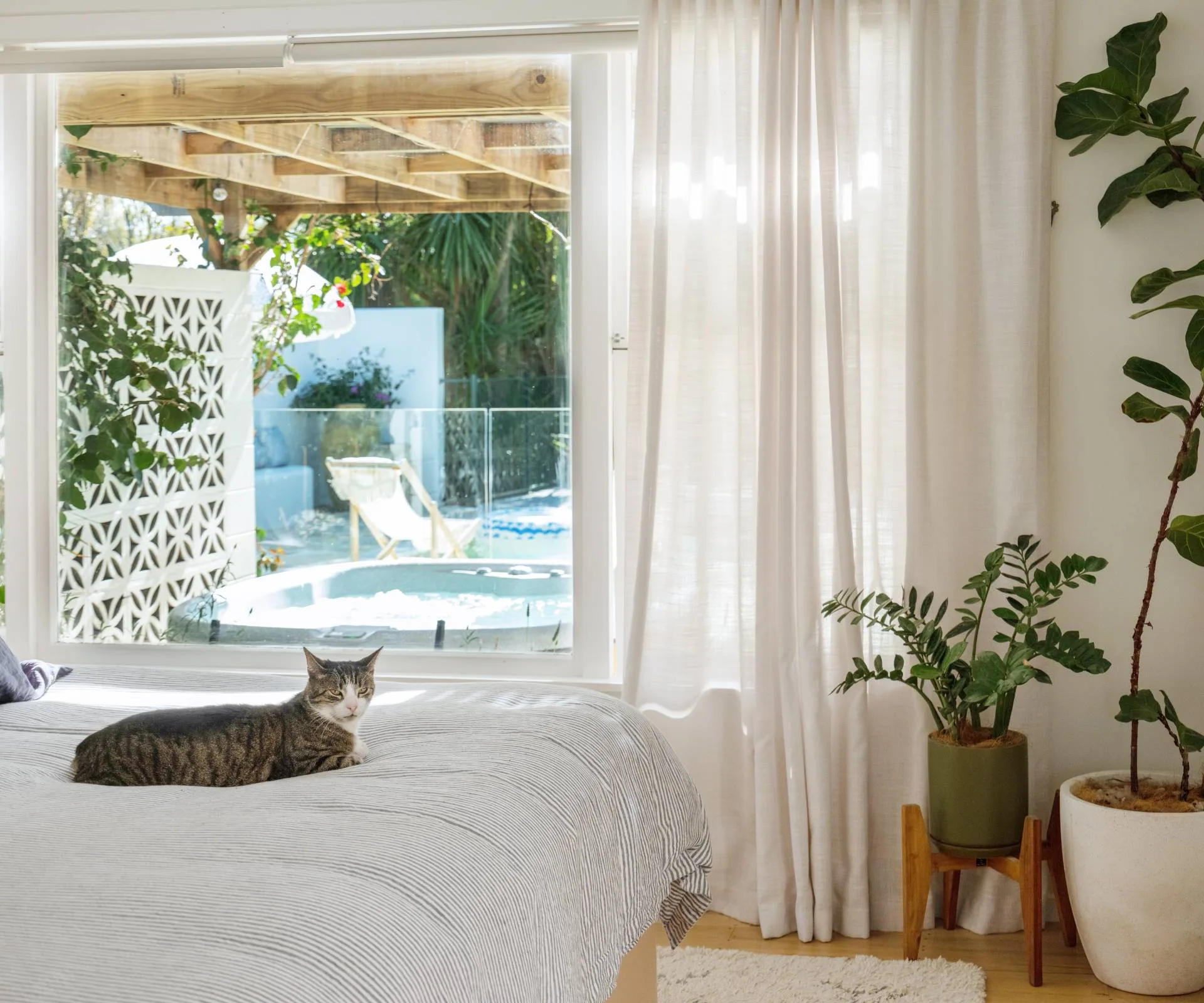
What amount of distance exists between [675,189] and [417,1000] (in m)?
2.29

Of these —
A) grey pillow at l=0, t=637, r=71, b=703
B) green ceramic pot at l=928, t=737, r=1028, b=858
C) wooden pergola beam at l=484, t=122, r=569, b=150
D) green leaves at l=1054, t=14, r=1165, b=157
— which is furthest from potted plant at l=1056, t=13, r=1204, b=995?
grey pillow at l=0, t=637, r=71, b=703

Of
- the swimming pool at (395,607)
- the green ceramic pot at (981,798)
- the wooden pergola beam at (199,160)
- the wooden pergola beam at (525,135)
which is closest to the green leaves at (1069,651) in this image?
the green ceramic pot at (981,798)

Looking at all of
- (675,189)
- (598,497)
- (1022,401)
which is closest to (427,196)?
(675,189)

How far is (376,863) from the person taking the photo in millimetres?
1319

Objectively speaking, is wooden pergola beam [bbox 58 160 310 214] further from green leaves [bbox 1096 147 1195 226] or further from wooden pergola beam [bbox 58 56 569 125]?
green leaves [bbox 1096 147 1195 226]

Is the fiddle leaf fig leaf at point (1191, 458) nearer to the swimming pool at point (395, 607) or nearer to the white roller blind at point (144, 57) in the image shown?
the swimming pool at point (395, 607)

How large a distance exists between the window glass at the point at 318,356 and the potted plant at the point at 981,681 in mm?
961

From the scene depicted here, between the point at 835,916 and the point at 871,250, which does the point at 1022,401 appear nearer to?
the point at 871,250

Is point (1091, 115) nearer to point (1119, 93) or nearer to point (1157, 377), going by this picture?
point (1119, 93)

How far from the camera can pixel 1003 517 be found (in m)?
2.92

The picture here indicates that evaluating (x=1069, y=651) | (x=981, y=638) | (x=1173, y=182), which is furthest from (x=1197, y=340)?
(x=981, y=638)

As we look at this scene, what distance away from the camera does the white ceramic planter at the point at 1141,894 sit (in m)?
2.51

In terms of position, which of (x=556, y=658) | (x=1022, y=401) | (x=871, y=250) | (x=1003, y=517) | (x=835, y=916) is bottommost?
(x=835, y=916)

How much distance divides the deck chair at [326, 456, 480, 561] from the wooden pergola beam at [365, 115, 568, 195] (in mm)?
843
